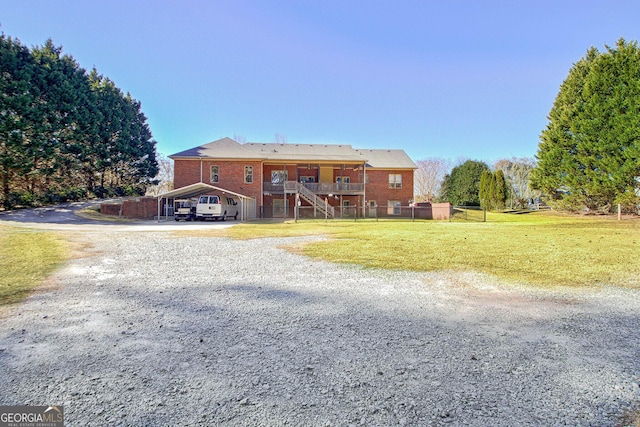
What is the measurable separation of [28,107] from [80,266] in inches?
905

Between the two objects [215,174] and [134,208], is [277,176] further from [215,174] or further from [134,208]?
[134,208]

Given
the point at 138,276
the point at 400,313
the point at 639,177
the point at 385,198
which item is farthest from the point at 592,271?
the point at 385,198

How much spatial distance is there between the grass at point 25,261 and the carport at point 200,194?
1443cm

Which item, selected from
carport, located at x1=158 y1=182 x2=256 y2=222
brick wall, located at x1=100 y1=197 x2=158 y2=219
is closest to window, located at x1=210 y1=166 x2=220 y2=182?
carport, located at x1=158 y1=182 x2=256 y2=222

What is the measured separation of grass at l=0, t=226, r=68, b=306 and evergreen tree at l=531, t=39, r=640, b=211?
2994cm

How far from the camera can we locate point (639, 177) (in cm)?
2259

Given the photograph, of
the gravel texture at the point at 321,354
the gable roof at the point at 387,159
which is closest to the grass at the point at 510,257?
the gravel texture at the point at 321,354

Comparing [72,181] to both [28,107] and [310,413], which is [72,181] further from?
[310,413]

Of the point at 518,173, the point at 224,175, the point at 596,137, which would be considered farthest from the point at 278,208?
the point at 518,173

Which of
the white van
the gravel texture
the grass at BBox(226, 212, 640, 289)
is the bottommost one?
the gravel texture

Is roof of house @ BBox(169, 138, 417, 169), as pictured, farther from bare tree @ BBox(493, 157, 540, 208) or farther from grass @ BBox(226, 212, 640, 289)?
bare tree @ BBox(493, 157, 540, 208)

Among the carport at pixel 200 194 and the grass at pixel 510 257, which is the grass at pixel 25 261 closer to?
the grass at pixel 510 257

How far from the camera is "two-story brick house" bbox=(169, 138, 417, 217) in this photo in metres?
30.5

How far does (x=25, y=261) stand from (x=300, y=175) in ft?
89.9
